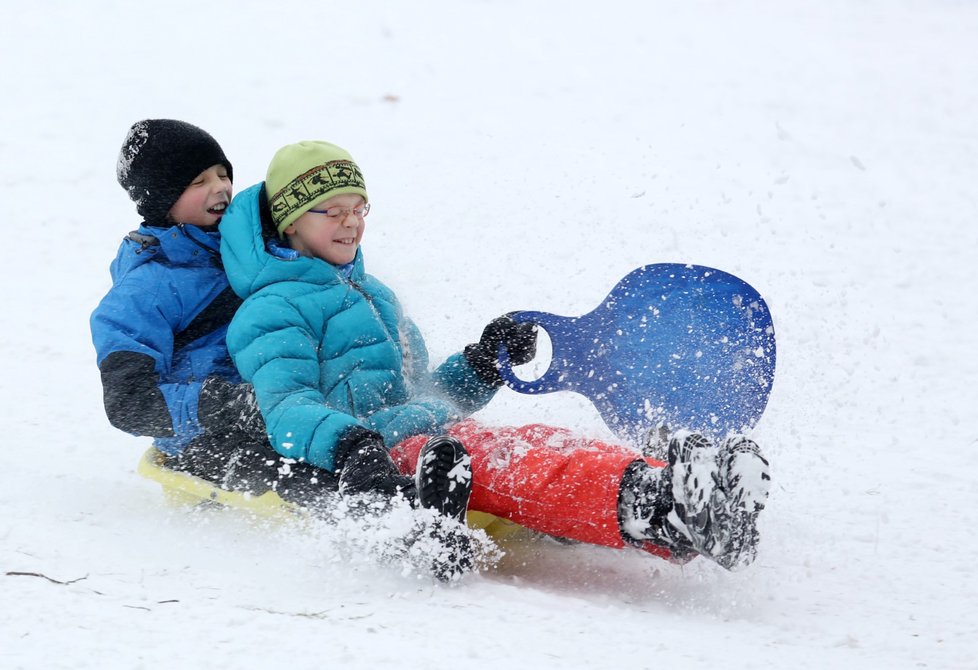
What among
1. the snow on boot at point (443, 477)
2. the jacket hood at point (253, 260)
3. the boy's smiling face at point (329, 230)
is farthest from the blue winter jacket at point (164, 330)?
the snow on boot at point (443, 477)

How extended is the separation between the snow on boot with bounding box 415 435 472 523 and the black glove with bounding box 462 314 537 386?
803 millimetres

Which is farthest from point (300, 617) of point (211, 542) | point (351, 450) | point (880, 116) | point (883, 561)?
point (880, 116)

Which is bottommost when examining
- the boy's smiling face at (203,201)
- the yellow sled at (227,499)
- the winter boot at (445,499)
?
the yellow sled at (227,499)

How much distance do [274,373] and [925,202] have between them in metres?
4.38

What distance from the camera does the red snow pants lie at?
2.48m

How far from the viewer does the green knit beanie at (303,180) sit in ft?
9.82

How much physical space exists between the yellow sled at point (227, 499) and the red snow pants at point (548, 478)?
0.13m

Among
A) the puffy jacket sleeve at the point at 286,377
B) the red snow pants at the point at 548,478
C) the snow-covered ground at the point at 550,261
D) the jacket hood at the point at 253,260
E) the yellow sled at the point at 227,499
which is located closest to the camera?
the snow-covered ground at the point at 550,261

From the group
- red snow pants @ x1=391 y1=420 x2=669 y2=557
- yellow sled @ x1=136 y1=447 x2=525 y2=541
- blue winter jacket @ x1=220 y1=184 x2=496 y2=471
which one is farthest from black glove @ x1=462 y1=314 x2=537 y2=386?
yellow sled @ x1=136 y1=447 x2=525 y2=541

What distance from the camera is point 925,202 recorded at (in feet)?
19.3

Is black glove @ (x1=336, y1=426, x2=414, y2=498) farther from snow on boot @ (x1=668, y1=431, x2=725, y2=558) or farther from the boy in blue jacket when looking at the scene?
snow on boot @ (x1=668, y1=431, x2=725, y2=558)

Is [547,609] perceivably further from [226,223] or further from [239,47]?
[239,47]

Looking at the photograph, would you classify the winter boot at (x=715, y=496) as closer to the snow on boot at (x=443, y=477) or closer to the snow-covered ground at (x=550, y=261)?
the snow-covered ground at (x=550, y=261)

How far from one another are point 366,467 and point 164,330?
2.76ft
